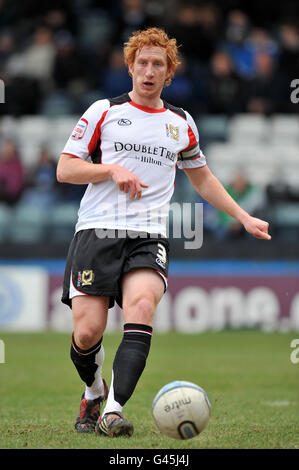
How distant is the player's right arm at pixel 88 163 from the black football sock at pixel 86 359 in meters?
1.06

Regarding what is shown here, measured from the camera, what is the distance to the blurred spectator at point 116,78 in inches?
668

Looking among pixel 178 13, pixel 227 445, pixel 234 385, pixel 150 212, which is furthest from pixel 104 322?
pixel 178 13

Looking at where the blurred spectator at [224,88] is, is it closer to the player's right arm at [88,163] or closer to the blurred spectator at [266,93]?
the blurred spectator at [266,93]

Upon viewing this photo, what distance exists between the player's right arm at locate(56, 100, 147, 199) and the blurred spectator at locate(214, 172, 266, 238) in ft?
29.4

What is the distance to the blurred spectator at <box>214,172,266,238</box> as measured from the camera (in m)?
14.6

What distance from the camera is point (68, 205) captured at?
1530 centimetres

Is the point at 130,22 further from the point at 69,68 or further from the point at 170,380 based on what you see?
the point at 170,380

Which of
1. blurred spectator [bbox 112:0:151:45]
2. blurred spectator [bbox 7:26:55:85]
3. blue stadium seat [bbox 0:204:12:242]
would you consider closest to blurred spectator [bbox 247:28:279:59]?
blurred spectator [bbox 112:0:151:45]

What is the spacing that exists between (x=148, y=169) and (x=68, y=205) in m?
9.70

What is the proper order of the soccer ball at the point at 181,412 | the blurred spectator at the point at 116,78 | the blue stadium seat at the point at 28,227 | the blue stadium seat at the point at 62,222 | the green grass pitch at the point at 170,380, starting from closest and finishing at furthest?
the soccer ball at the point at 181,412 → the green grass pitch at the point at 170,380 → the blue stadium seat at the point at 62,222 → the blue stadium seat at the point at 28,227 → the blurred spectator at the point at 116,78

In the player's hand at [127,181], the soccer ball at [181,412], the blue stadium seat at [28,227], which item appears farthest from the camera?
the blue stadium seat at [28,227]

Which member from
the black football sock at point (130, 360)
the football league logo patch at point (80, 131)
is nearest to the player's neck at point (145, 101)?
the football league logo patch at point (80, 131)

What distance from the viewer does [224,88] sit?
17281 millimetres

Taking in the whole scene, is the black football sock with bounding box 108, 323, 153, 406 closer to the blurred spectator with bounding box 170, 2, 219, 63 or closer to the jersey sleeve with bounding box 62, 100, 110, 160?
the jersey sleeve with bounding box 62, 100, 110, 160
